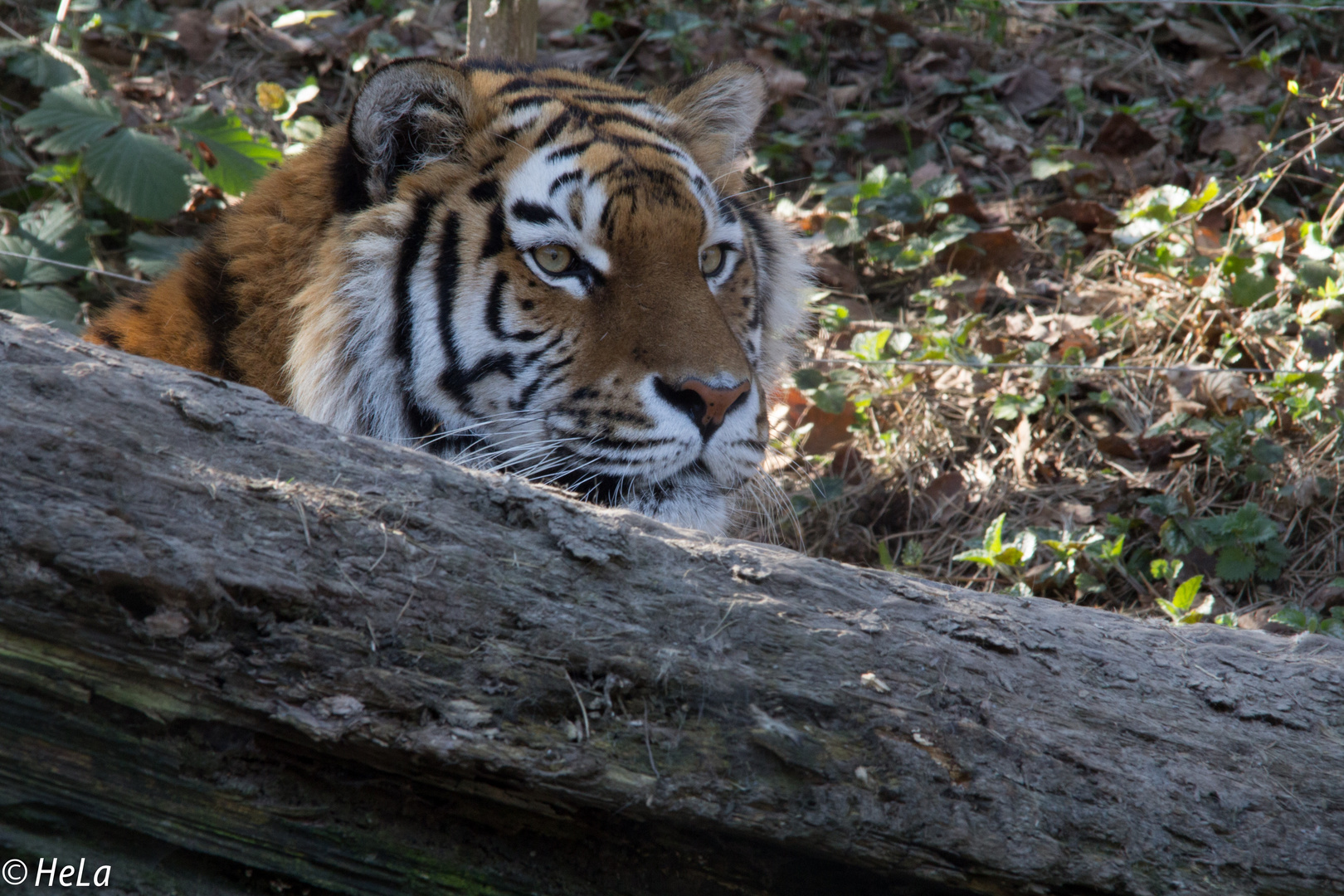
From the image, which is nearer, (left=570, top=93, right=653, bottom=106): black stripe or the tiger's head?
the tiger's head

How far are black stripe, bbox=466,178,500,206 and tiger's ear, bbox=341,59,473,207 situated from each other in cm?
13

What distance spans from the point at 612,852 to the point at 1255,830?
106 cm

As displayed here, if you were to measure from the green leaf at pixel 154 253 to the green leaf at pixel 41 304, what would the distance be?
0.27 m

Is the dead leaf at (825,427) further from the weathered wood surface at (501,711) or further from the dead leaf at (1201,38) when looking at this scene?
the dead leaf at (1201,38)

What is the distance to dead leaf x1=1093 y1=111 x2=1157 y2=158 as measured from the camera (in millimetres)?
5164

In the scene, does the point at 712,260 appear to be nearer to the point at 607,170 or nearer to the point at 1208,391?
the point at 607,170

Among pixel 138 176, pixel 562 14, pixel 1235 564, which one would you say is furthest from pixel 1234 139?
pixel 138 176

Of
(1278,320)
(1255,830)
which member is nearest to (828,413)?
(1278,320)

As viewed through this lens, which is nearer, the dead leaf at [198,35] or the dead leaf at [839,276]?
the dead leaf at [839,276]

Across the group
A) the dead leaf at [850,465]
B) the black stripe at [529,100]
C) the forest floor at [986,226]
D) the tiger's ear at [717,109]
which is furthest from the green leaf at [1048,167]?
the black stripe at [529,100]

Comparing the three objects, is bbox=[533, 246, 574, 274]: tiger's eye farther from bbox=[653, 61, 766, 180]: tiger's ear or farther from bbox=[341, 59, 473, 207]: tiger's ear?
bbox=[653, 61, 766, 180]: tiger's ear

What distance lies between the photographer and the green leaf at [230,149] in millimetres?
3859

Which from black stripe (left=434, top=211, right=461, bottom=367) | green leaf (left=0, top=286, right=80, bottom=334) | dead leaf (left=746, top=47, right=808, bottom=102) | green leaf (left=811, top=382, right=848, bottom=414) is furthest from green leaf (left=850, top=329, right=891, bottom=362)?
green leaf (left=0, top=286, right=80, bottom=334)

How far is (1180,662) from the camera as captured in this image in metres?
1.88
